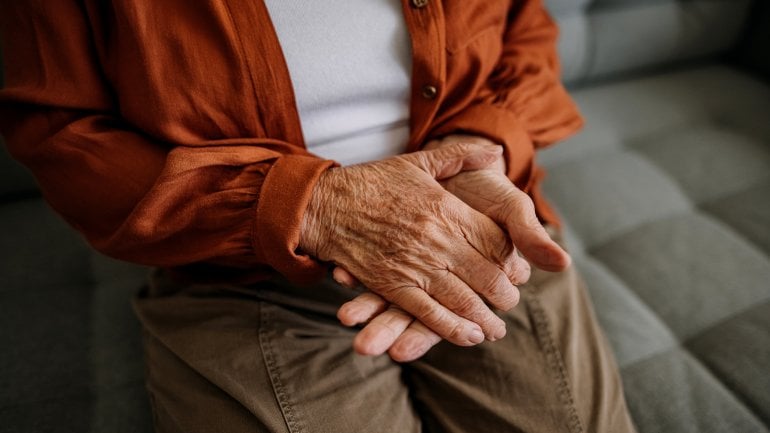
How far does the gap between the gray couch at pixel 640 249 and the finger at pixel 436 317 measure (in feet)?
1.18

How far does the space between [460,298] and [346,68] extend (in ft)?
1.15

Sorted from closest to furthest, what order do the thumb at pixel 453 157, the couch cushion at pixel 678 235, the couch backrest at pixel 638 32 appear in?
the thumb at pixel 453 157
the couch cushion at pixel 678 235
the couch backrest at pixel 638 32

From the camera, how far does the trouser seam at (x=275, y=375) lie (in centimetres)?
65

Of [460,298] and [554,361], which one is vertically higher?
[460,298]

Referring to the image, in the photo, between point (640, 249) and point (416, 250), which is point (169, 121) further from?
point (640, 249)

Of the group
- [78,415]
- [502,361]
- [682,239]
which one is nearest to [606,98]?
[682,239]

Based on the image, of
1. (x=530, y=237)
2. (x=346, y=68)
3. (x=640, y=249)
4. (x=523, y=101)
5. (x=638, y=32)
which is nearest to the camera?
(x=530, y=237)

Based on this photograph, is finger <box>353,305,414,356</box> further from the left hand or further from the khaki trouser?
the khaki trouser

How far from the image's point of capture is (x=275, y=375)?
68 cm

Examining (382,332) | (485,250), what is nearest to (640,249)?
(485,250)

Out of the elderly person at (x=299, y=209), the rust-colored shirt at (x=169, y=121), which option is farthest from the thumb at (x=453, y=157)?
the rust-colored shirt at (x=169, y=121)

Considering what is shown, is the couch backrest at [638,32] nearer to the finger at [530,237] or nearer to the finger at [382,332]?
the finger at [530,237]

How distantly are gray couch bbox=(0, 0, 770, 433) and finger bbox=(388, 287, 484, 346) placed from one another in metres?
0.36

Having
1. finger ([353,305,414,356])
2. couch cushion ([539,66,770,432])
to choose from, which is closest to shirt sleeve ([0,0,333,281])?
finger ([353,305,414,356])
